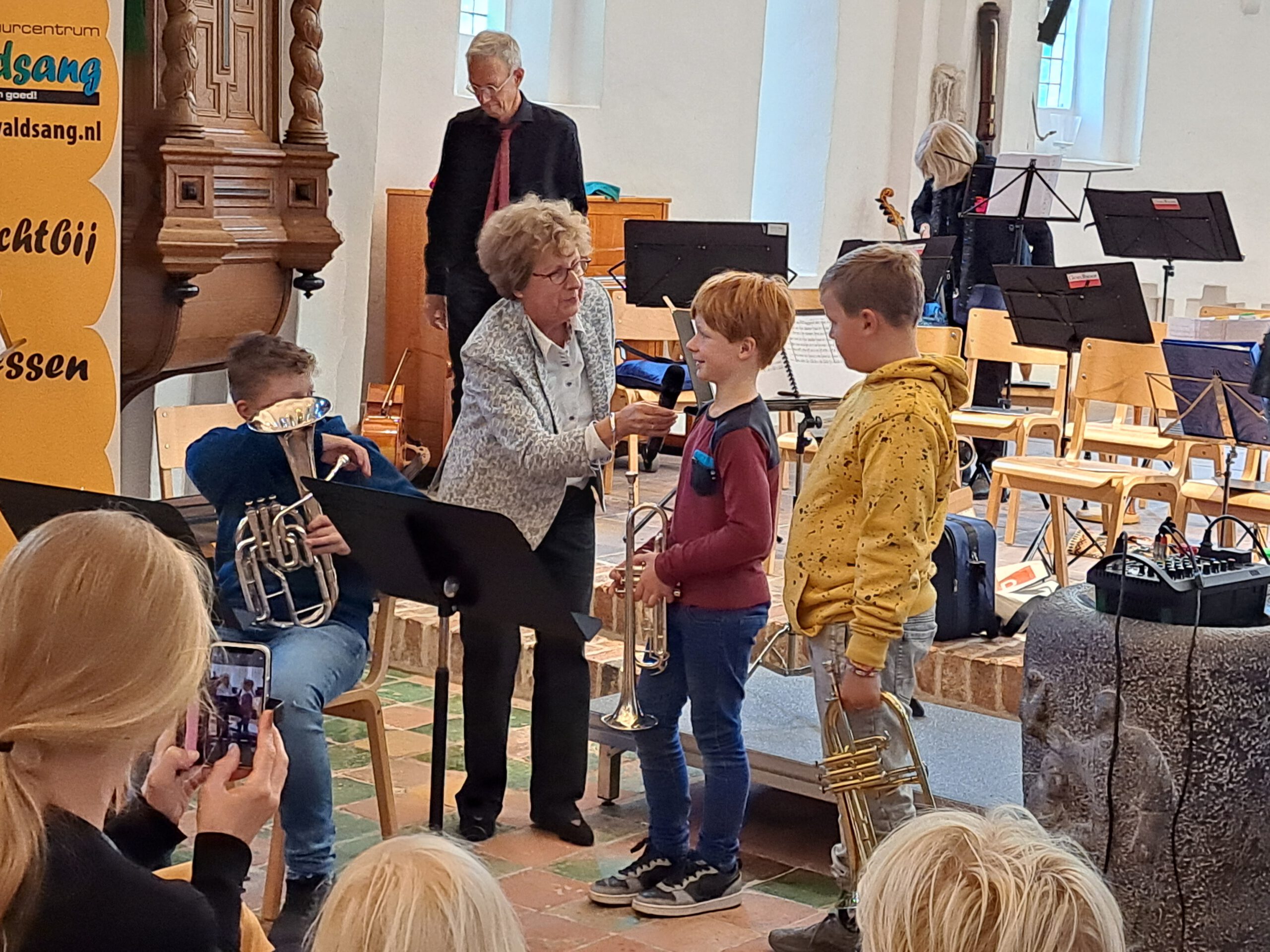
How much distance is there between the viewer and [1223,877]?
3230 mm

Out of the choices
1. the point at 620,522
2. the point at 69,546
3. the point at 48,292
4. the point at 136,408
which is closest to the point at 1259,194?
the point at 620,522

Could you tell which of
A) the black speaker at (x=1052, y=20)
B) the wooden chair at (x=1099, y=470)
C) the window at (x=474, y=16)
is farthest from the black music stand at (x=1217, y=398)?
the black speaker at (x=1052, y=20)

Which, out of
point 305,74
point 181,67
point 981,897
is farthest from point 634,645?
point 305,74

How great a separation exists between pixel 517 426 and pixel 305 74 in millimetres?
2288

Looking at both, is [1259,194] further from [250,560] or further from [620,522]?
[250,560]

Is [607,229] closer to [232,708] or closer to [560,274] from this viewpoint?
[560,274]

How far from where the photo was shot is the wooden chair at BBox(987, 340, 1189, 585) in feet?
20.3

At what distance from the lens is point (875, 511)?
10.3ft

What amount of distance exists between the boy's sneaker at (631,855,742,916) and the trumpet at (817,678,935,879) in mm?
442

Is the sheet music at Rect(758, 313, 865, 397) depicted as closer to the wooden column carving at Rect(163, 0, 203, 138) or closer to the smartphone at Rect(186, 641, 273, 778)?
the wooden column carving at Rect(163, 0, 203, 138)

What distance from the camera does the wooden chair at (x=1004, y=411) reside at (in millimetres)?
7215

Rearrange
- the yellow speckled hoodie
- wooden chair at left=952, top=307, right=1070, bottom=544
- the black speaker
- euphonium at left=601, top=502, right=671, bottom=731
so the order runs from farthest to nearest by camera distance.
Result: 1. the black speaker
2. wooden chair at left=952, top=307, right=1070, bottom=544
3. euphonium at left=601, top=502, right=671, bottom=731
4. the yellow speckled hoodie

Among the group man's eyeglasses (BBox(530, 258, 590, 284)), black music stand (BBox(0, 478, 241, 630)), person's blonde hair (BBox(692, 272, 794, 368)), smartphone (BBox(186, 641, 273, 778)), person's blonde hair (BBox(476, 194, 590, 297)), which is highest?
person's blonde hair (BBox(476, 194, 590, 297))

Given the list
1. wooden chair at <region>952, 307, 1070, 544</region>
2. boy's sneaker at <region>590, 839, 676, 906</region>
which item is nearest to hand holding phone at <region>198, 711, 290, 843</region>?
boy's sneaker at <region>590, 839, 676, 906</region>
